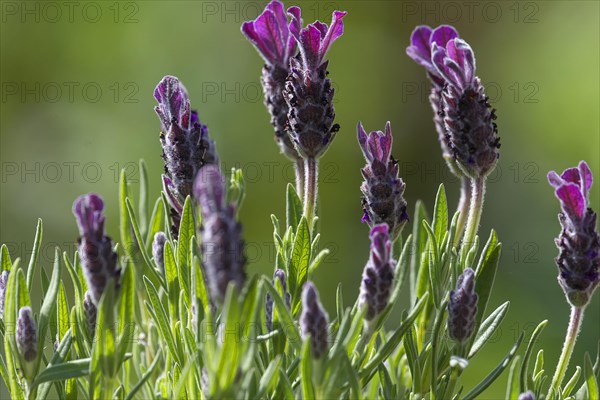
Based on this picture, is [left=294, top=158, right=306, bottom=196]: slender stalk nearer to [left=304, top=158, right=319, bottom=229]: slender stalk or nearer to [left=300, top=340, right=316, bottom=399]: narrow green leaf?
[left=304, top=158, right=319, bottom=229]: slender stalk

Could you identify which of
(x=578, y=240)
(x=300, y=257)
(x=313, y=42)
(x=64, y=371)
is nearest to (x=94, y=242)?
(x=64, y=371)

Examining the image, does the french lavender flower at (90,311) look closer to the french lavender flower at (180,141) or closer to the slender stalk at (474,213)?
the french lavender flower at (180,141)

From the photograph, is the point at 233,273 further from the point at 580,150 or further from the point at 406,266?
the point at 580,150

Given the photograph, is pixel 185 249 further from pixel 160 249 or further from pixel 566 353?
pixel 566 353

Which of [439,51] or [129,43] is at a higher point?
[129,43]

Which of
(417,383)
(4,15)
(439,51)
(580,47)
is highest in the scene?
(4,15)

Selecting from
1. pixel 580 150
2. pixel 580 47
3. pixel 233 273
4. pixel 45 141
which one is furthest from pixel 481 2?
pixel 233 273

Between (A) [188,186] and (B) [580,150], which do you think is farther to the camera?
(B) [580,150]
